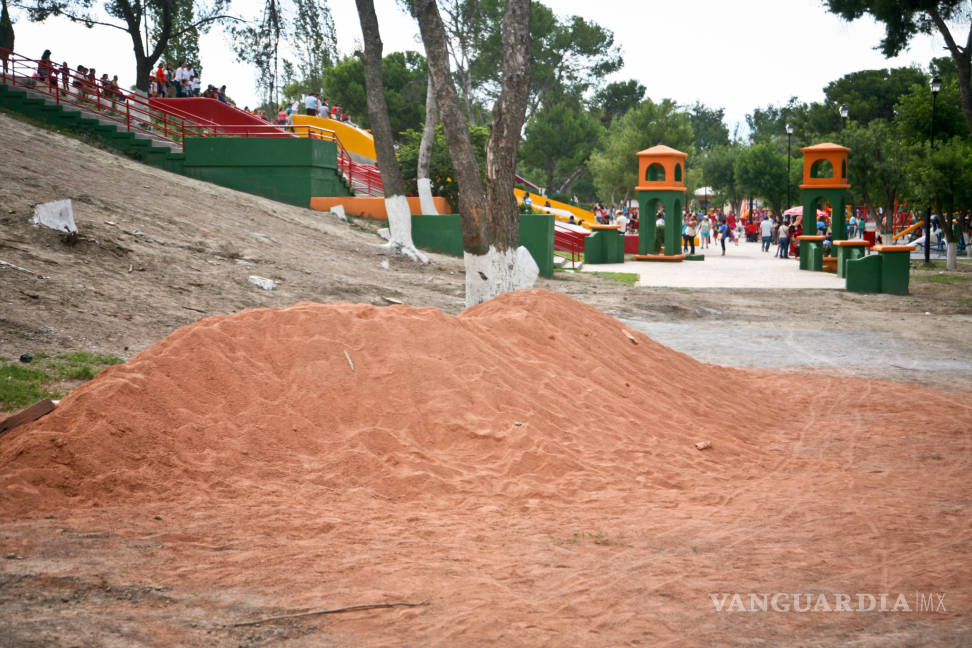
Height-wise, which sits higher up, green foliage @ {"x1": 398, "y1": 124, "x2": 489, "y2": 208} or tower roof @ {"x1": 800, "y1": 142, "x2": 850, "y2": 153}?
tower roof @ {"x1": 800, "y1": 142, "x2": 850, "y2": 153}

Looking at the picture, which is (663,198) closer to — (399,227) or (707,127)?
(399,227)

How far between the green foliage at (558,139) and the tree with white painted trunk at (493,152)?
49.5 metres

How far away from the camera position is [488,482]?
19.5ft

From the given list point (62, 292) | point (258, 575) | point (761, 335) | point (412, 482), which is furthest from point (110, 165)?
point (258, 575)

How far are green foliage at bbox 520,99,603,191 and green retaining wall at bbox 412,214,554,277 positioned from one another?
40290mm

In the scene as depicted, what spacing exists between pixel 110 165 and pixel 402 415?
1546cm

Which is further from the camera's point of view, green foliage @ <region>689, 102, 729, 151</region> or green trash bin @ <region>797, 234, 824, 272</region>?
green foliage @ <region>689, 102, 729, 151</region>

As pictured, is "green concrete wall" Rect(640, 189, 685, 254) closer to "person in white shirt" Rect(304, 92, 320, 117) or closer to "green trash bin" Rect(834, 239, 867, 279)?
"green trash bin" Rect(834, 239, 867, 279)

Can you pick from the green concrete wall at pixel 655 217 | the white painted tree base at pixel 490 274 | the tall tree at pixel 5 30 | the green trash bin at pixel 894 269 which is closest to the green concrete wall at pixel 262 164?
the tall tree at pixel 5 30

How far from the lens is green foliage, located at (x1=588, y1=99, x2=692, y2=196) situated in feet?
185

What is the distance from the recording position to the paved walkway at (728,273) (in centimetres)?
2267

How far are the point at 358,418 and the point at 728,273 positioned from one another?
2206 cm

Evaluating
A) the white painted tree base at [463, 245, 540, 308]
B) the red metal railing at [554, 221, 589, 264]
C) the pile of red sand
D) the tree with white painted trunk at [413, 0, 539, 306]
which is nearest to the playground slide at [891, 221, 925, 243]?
the red metal railing at [554, 221, 589, 264]

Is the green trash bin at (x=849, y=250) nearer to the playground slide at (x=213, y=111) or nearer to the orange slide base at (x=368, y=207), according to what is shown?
the orange slide base at (x=368, y=207)
